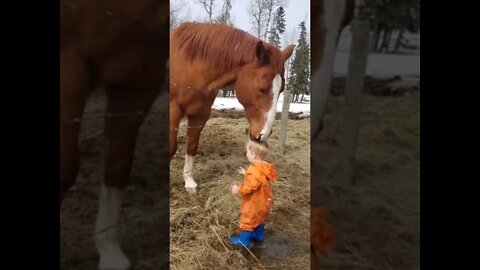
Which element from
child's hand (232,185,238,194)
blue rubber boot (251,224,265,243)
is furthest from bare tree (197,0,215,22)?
blue rubber boot (251,224,265,243)

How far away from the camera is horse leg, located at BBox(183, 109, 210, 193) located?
1.92 metres

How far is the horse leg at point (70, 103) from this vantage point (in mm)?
1751

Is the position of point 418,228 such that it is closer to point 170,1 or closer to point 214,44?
point 214,44

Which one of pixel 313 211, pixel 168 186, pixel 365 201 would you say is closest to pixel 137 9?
pixel 168 186

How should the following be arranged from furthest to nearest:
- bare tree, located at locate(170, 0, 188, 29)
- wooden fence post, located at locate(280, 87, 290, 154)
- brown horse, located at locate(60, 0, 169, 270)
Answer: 1. wooden fence post, located at locate(280, 87, 290, 154)
2. bare tree, located at locate(170, 0, 188, 29)
3. brown horse, located at locate(60, 0, 169, 270)

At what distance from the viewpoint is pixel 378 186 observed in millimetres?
1955

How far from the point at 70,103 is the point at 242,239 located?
0.77 metres

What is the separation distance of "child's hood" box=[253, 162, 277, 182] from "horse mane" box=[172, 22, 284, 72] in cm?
37

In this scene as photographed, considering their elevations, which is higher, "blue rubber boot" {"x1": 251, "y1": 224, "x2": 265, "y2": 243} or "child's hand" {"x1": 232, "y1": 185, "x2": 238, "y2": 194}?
"child's hand" {"x1": 232, "y1": 185, "x2": 238, "y2": 194}

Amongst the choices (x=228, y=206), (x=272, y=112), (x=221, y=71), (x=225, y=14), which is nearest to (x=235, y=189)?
(x=228, y=206)

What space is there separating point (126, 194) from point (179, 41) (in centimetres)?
58

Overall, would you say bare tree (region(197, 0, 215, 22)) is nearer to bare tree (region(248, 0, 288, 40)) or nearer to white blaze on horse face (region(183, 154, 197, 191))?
bare tree (region(248, 0, 288, 40))

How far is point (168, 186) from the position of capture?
1.86 metres

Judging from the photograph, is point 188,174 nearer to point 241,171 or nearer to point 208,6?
point 241,171
